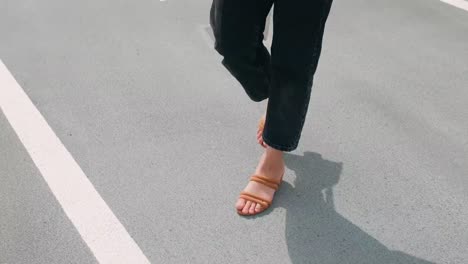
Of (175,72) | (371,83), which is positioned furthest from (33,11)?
(371,83)

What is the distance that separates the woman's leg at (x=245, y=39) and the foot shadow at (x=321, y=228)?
0.45 m

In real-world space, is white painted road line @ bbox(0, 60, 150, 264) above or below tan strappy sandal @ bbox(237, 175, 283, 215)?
below

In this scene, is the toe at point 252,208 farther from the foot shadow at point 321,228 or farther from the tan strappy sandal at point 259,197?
the foot shadow at point 321,228

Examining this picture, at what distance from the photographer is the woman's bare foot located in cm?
212

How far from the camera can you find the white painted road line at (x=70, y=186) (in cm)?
196

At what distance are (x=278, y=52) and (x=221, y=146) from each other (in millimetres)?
784

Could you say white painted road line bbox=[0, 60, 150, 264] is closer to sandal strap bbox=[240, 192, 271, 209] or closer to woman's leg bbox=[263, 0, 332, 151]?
sandal strap bbox=[240, 192, 271, 209]

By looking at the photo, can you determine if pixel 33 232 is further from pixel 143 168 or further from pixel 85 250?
pixel 143 168

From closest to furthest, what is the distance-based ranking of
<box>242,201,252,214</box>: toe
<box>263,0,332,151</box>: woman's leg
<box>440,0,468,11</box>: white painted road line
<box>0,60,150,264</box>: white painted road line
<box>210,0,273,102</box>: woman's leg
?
<box>263,0,332,151</box>: woman's leg
<box>210,0,273,102</box>: woman's leg
<box>0,60,150,264</box>: white painted road line
<box>242,201,252,214</box>: toe
<box>440,0,468,11</box>: white painted road line

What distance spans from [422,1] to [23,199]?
328 cm

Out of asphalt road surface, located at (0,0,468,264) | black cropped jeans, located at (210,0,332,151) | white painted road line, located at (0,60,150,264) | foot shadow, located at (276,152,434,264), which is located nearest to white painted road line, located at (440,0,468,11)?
asphalt road surface, located at (0,0,468,264)

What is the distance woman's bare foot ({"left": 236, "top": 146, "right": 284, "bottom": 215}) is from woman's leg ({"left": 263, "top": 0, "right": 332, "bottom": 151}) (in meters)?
0.12

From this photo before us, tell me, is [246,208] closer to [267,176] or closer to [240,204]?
[240,204]

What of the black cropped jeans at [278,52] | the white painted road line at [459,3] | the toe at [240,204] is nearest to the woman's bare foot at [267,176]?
the toe at [240,204]
